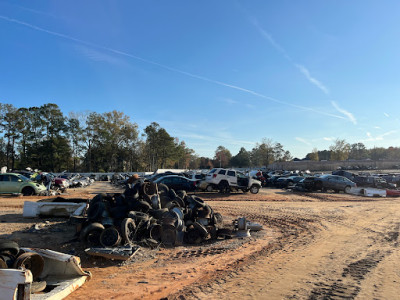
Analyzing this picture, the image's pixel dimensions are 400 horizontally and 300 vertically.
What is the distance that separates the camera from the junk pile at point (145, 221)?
7164 millimetres

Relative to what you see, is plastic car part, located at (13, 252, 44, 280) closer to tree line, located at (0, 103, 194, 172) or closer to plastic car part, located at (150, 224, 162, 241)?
plastic car part, located at (150, 224, 162, 241)

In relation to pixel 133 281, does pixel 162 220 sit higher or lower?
higher

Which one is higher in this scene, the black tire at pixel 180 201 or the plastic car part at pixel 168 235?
the black tire at pixel 180 201

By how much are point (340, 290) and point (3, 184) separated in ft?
67.2

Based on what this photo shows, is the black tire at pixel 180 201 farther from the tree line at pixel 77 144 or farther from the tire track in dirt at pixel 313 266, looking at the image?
the tree line at pixel 77 144

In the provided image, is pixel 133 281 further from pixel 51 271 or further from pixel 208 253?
pixel 208 253

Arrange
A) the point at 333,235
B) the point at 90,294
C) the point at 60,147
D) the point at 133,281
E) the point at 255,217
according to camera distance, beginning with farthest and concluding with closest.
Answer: the point at 60,147, the point at 255,217, the point at 333,235, the point at 133,281, the point at 90,294

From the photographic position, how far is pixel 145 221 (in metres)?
7.95

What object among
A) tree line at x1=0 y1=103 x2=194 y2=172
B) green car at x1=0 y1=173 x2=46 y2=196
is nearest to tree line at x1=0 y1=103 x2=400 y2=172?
tree line at x1=0 y1=103 x2=194 y2=172

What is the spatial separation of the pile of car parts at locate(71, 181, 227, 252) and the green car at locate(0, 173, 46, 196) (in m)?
11.5

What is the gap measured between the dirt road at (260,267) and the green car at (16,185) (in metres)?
9.64

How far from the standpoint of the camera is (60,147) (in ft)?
200

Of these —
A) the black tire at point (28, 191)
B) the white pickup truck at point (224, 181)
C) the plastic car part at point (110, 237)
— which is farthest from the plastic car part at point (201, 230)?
the black tire at point (28, 191)

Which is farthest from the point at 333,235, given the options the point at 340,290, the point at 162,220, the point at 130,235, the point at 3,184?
the point at 3,184
